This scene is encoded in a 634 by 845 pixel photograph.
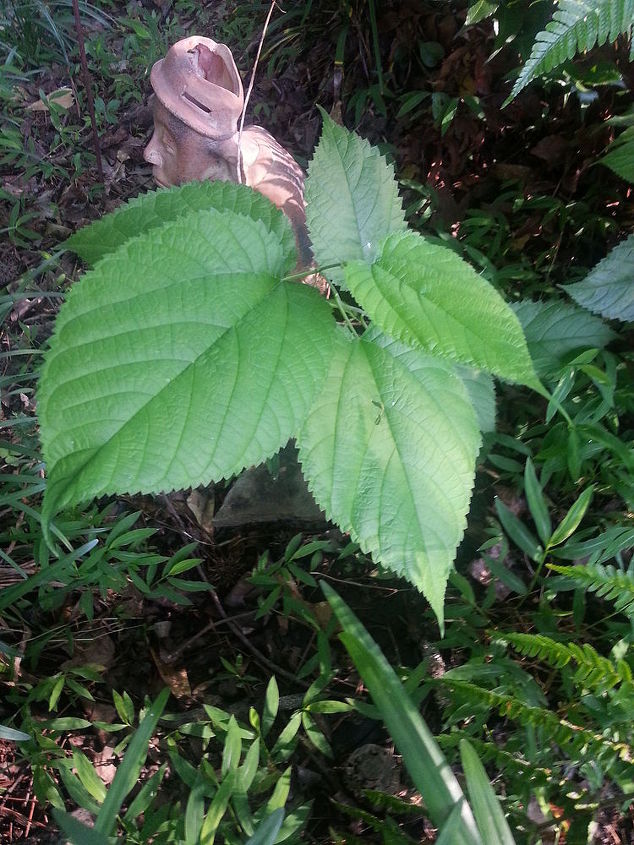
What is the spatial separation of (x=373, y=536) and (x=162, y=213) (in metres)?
0.55

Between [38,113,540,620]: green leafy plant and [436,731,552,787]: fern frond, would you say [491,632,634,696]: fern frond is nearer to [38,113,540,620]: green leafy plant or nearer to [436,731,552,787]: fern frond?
[436,731,552,787]: fern frond

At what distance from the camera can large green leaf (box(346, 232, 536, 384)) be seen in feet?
2.37

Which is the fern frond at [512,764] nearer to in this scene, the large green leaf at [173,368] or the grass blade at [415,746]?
the grass blade at [415,746]

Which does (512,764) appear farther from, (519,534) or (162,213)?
(162,213)

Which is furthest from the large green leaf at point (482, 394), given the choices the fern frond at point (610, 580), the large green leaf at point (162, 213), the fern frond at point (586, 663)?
the large green leaf at point (162, 213)

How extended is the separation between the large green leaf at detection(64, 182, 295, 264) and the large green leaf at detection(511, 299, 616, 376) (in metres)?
0.89

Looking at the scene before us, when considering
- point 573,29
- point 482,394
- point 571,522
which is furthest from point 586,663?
point 573,29

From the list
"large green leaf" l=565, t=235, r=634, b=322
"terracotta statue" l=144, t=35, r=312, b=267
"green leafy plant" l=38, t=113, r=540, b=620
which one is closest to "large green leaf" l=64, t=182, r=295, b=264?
"green leafy plant" l=38, t=113, r=540, b=620

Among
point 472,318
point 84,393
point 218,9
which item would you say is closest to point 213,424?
point 84,393

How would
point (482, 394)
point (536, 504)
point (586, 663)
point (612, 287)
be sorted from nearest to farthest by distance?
point (586, 663) → point (482, 394) → point (536, 504) → point (612, 287)

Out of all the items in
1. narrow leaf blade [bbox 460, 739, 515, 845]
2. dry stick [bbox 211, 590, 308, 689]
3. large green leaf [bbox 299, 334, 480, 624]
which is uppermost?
large green leaf [bbox 299, 334, 480, 624]

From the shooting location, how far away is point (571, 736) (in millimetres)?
1146

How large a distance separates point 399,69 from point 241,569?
1974 mm

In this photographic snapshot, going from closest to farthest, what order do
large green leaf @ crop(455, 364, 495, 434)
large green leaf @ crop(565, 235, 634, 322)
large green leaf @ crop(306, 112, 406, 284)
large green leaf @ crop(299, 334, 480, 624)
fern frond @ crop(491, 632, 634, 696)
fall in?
large green leaf @ crop(299, 334, 480, 624) → large green leaf @ crop(306, 112, 406, 284) → fern frond @ crop(491, 632, 634, 696) → large green leaf @ crop(455, 364, 495, 434) → large green leaf @ crop(565, 235, 634, 322)
